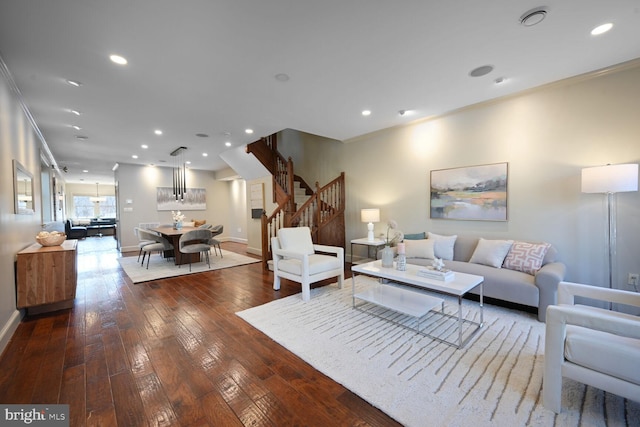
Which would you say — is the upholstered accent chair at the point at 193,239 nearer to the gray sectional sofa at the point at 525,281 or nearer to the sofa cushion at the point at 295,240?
the sofa cushion at the point at 295,240

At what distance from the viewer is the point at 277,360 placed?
2.15m

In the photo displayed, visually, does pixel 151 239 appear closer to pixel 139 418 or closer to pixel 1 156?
pixel 1 156

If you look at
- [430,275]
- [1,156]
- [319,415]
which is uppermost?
[1,156]

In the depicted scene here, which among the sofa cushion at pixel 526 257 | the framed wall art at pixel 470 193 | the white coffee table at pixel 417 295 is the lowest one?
the white coffee table at pixel 417 295

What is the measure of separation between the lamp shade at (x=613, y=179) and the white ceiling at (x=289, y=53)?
3.84 ft

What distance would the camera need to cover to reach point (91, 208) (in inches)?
551

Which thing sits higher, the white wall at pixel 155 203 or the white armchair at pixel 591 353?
the white wall at pixel 155 203

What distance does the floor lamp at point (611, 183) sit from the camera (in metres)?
2.59

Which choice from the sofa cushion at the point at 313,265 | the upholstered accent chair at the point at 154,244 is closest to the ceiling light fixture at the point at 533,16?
the sofa cushion at the point at 313,265

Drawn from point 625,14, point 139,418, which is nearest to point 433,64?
point 625,14

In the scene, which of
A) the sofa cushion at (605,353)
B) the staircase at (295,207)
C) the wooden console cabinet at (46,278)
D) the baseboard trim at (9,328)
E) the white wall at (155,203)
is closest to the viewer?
the sofa cushion at (605,353)

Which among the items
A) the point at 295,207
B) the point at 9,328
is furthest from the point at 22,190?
the point at 295,207

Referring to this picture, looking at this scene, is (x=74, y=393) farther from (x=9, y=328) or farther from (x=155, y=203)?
(x=155, y=203)

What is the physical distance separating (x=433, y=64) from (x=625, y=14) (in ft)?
4.64
